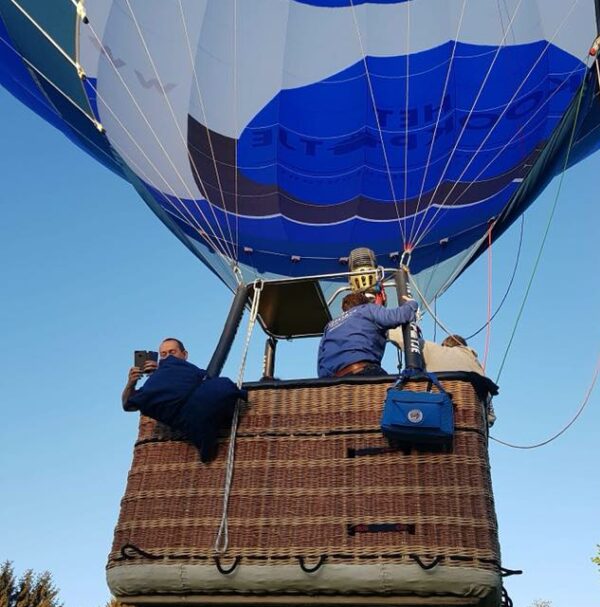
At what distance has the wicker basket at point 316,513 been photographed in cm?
218

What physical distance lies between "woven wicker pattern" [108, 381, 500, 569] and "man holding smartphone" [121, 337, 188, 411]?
0.19 m

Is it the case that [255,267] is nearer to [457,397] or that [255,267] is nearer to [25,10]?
[25,10]

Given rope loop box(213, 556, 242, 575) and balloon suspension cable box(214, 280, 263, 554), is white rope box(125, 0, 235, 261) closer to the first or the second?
balloon suspension cable box(214, 280, 263, 554)

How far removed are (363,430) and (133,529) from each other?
29.7 inches

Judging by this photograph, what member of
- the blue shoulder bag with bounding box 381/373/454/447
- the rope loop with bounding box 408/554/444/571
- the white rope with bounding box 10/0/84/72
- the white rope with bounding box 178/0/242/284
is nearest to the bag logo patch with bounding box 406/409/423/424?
the blue shoulder bag with bounding box 381/373/454/447

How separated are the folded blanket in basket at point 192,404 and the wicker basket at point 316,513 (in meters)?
0.07

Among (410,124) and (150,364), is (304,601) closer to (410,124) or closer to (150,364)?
(150,364)

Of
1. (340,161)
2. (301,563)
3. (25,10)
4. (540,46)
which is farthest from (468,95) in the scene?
(301,563)

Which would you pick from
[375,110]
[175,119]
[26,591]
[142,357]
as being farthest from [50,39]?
[26,591]

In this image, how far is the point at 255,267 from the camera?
7.14m

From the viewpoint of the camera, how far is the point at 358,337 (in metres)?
2.87

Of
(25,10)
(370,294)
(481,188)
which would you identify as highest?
(25,10)

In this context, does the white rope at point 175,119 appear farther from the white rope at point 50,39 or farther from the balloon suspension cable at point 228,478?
the balloon suspension cable at point 228,478

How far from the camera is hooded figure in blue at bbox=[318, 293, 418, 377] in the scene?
111 inches
